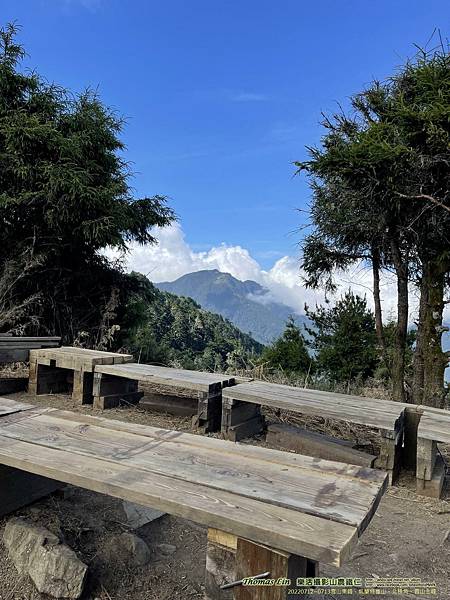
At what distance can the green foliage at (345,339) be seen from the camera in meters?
11.4

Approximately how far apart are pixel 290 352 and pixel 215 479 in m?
11.4

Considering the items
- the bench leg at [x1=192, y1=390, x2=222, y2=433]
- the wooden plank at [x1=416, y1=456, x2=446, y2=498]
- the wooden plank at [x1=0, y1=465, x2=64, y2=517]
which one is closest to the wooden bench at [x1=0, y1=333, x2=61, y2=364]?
the bench leg at [x1=192, y1=390, x2=222, y2=433]

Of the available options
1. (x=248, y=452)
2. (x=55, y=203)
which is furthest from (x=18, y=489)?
(x=55, y=203)

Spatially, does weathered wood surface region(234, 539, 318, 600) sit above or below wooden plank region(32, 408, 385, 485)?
below

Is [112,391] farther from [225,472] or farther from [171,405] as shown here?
[225,472]

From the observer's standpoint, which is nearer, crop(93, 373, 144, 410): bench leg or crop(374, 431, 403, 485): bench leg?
crop(374, 431, 403, 485): bench leg

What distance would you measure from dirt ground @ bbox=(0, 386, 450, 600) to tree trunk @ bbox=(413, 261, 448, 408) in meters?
3.97

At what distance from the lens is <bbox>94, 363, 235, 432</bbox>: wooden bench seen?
383 centimetres

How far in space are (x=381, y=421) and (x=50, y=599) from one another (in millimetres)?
2240

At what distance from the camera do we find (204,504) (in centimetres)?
127

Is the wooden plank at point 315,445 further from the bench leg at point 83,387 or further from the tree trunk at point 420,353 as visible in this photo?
the tree trunk at point 420,353

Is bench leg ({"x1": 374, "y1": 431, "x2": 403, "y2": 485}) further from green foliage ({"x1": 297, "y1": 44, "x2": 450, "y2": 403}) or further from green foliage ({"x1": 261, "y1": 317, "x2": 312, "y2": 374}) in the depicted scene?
green foliage ({"x1": 261, "y1": 317, "x2": 312, "y2": 374})

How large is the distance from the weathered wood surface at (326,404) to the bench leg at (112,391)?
143cm

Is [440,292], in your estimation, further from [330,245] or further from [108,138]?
[108,138]
